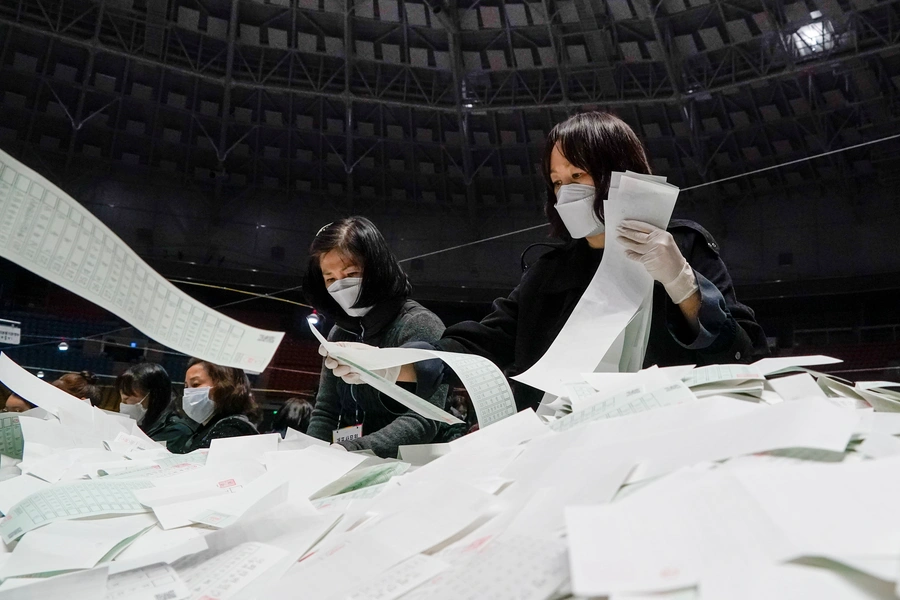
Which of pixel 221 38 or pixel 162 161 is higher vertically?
pixel 221 38

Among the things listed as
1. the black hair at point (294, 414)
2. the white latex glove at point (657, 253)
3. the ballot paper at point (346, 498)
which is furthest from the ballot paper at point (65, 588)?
the black hair at point (294, 414)

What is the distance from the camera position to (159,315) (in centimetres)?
74

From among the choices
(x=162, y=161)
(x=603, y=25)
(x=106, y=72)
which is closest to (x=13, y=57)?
(x=106, y=72)

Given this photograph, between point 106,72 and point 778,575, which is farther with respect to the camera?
point 106,72

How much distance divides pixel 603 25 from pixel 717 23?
75cm

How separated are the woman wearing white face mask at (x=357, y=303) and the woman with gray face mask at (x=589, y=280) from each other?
0.20 meters

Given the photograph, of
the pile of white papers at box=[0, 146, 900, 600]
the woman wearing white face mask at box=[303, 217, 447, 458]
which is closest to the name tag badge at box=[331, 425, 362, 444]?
the woman wearing white face mask at box=[303, 217, 447, 458]

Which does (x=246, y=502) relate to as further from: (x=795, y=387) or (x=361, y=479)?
(x=795, y=387)

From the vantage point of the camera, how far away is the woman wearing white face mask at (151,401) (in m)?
1.62

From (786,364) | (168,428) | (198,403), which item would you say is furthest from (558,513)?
(168,428)

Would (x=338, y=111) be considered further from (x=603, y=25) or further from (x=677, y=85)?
(x=677, y=85)

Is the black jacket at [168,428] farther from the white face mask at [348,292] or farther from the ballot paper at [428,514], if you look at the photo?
the ballot paper at [428,514]

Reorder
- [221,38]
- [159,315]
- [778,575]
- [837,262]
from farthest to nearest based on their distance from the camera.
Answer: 1. [221,38]
2. [837,262]
3. [159,315]
4. [778,575]

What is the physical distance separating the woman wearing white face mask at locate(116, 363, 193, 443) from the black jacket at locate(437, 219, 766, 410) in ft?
3.70
